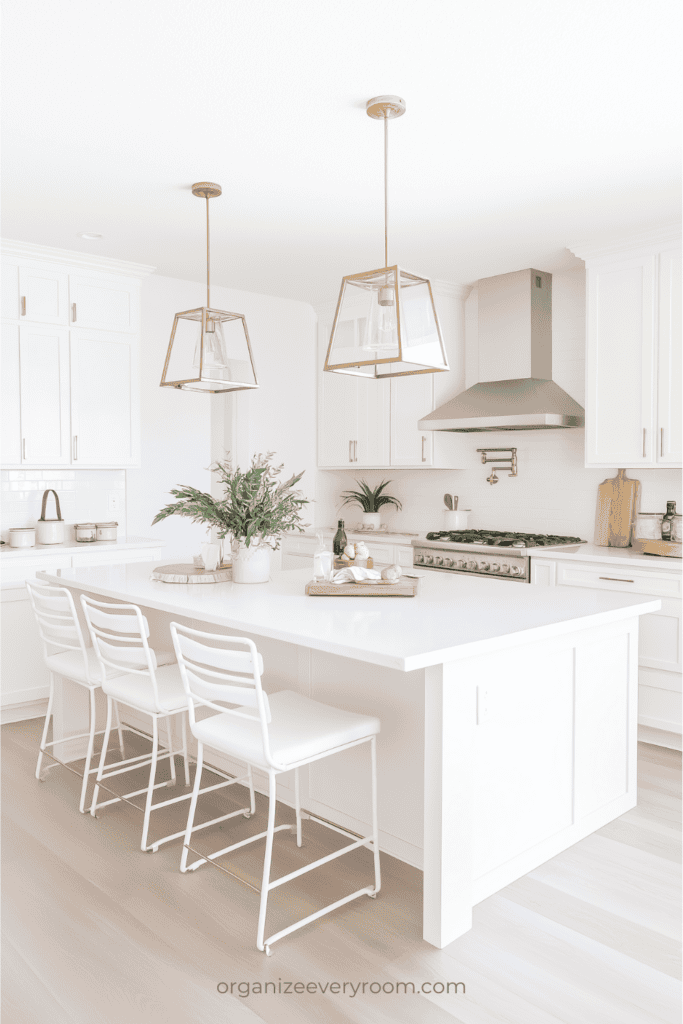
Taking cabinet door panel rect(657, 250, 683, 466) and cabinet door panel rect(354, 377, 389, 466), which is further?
cabinet door panel rect(354, 377, 389, 466)

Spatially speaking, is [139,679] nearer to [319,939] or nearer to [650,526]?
[319,939]

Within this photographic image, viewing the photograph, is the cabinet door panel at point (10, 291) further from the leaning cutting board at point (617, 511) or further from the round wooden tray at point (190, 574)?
the leaning cutting board at point (617, 511)

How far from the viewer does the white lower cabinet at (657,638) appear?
3779 mm

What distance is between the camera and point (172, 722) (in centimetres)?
357

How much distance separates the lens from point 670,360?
A: 3.95m

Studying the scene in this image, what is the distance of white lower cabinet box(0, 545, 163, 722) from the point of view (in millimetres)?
4078

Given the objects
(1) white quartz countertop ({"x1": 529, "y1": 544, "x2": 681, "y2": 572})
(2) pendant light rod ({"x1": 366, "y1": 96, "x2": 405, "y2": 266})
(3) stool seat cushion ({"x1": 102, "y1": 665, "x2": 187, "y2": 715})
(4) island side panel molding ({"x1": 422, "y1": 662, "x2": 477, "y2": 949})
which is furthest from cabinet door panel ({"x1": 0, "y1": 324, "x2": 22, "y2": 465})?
(4) island side panel molding ({"x1": 422, "y1": 662, "x2": 477, "y2": 949})

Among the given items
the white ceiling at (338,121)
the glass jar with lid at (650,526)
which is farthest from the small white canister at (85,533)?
the glass jar with lid at (650,526)

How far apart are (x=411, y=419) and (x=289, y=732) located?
3.57 m

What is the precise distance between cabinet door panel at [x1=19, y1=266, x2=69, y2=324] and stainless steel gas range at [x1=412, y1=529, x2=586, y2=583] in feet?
8.91

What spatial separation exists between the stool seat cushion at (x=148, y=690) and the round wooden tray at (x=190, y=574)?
372 millimetres

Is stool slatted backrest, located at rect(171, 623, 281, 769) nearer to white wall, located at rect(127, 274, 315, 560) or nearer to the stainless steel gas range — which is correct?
the stainless steel gas range

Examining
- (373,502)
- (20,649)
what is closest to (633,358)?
(373,502)

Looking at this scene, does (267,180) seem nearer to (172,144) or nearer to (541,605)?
(172,144)
